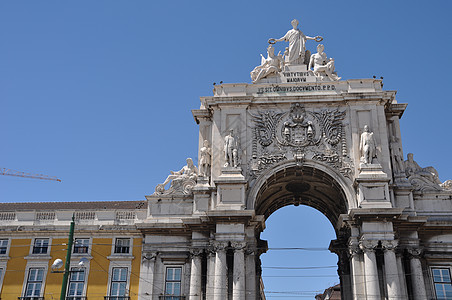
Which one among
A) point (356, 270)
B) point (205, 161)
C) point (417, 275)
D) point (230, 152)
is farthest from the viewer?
point (205, 161)

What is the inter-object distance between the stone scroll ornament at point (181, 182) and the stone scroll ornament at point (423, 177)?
1361 cm

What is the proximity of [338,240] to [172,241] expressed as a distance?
38.3 feet

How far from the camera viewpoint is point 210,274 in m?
32.8

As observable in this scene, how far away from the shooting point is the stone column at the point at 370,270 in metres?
30.8

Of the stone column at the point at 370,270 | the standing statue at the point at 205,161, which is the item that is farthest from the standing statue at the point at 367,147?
the standing statue at the point at 205,161

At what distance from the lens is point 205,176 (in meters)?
35.8

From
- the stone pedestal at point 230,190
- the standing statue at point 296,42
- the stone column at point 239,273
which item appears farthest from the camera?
the standing statue at point 296,42

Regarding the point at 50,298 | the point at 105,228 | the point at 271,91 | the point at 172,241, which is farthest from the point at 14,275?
the point at 271,91

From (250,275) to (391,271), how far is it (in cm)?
798

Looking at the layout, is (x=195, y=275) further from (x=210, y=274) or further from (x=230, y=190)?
(x=230, y=190)

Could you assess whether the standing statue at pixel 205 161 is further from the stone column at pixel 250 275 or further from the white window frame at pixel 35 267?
the white window frame at pixel 35 267

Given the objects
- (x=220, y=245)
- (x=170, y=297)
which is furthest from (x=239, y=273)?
(x=170, y=297)

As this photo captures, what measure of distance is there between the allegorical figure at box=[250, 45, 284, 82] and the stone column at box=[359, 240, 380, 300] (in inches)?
516

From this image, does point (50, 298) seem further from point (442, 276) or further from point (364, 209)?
point (442, 276)
